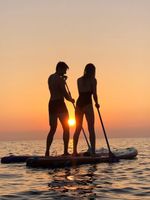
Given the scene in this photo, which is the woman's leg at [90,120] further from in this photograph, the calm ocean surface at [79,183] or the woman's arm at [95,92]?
the calm ocean surface at [79,183]

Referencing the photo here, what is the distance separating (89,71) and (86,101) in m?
0.88

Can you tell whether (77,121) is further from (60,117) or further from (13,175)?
(13,175)

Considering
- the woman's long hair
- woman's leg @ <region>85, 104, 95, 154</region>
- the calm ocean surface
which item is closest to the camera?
the calm ocean surface

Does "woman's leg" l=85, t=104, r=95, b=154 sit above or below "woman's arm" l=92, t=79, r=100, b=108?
below

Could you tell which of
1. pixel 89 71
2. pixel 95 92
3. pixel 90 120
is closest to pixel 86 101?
pixel 95 92

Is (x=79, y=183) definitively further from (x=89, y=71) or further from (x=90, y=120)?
(x=89, y=71)

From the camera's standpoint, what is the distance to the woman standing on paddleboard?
13.1 metres

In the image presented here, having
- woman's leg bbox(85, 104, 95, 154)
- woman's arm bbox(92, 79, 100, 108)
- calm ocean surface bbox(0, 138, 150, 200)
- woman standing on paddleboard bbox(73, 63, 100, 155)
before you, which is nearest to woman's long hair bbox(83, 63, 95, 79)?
woman standing on paddleboard bbox(73, 63, 100, 155)

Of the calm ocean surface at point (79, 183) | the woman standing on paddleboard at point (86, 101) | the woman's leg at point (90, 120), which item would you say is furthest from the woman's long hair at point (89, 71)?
the calm ocean surface at point (79, 183)

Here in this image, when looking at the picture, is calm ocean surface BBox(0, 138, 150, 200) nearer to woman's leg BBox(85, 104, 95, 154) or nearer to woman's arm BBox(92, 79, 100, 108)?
woman's leg BBox(85, 104, 95, 154)

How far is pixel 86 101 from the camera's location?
1323cm

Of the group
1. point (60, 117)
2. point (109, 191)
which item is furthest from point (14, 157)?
point (109, 191)

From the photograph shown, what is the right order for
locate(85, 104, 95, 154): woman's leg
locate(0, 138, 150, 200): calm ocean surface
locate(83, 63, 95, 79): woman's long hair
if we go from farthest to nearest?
1. locate(85, 104, 95, 154): woman's leg
2. locate(83, 63, 95, 79): woman's long hair
3. locate(0, 138, 150, 200): calm ocean surface

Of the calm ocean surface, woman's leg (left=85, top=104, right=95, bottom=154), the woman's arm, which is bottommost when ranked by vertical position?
the calm ocean surface
